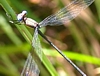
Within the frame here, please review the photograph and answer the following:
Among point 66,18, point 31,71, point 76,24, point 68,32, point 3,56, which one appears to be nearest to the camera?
point 31,71

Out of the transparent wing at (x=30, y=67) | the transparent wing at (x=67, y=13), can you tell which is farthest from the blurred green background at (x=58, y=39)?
the transparent wing at (x=30, y=67)

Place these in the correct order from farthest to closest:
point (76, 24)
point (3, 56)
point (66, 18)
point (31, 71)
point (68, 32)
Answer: point (68, 32) → point (76, 24) → point (3, 56) → point (66, 18) → point (31, 71)

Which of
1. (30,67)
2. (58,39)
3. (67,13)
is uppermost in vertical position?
(58,39)

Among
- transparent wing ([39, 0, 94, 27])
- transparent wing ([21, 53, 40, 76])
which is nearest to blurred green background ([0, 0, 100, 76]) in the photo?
transparent wing ([39, 0, 94, 27])

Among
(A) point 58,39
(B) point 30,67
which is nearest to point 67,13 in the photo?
(B) point 30,67

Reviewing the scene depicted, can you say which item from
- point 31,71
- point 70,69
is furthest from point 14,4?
point 31,71

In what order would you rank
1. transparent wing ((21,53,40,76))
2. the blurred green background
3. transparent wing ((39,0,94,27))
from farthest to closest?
1. the blurred green background
2. transparent wing ((39,0,94,27))
3. transparent wing ((21,53,40,76))

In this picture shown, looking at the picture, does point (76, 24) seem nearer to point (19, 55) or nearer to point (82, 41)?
point (82, 41)

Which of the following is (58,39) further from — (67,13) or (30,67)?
(30,67)

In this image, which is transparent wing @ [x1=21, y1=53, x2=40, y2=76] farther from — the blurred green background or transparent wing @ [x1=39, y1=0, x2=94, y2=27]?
the blurred green background
